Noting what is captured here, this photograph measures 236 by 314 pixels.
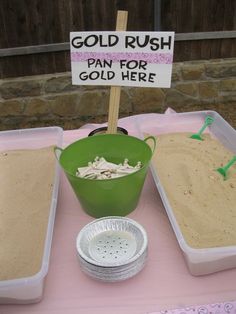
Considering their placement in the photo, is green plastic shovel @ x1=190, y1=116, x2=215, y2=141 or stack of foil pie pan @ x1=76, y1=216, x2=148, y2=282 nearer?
stack of foil pie pan @ x1=76, y1=216, x2=148, y2=282

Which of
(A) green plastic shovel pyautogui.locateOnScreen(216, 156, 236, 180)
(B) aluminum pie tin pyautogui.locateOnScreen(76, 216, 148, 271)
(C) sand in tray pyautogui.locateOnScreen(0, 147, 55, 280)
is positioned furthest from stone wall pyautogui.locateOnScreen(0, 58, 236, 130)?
(B) aluminum pie tin pyautogui.locateOnScreen(76, 216, 148, 271)

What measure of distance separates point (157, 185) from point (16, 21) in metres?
2.14

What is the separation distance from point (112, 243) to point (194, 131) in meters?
0.63

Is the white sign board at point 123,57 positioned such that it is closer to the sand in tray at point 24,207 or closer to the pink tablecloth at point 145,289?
the sand in tray at point 24,207

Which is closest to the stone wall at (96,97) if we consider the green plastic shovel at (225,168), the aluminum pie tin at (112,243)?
the green plastic shovel at (225,168)

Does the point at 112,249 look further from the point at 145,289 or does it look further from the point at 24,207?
the point at 24,207

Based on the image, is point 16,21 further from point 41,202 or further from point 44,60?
point 41,202

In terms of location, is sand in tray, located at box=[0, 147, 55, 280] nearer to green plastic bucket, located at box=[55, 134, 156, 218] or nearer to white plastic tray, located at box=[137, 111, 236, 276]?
green plastic bucket, located at box=[55, 134, 156, 218]

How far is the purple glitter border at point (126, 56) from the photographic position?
911 millimetres

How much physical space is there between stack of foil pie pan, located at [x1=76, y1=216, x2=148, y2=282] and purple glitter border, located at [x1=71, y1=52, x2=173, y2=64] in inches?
16.0

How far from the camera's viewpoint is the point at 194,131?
1239mm

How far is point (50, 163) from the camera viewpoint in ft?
3.43

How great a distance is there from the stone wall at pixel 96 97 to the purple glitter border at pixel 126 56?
1891 millimetres

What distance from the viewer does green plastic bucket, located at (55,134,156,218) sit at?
765mm
